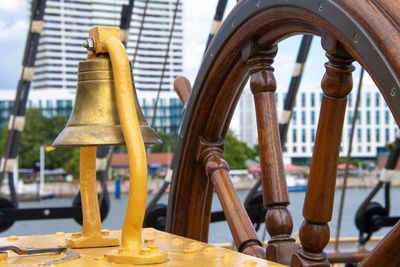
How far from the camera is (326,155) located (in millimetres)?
1430

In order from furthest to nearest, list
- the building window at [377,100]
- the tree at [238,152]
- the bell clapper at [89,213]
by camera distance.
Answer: the tree at [238,152] < the building window at [377,100] < the bell clapper at [89,213]

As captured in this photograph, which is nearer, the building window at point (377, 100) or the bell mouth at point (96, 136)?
the bell mouth at point (96, 136)

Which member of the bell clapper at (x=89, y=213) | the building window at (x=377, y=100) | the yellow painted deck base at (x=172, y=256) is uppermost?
the building window at (x=377, y=100)

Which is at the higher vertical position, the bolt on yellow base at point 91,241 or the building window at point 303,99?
the building window at point 303,99

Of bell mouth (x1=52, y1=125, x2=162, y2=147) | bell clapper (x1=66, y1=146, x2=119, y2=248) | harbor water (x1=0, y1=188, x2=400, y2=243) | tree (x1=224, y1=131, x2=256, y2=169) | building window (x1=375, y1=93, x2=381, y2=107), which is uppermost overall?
building window (x1=375, y1=93, x2=381, y2=107)

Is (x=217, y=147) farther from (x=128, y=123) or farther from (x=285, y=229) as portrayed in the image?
(x=128, y=123)

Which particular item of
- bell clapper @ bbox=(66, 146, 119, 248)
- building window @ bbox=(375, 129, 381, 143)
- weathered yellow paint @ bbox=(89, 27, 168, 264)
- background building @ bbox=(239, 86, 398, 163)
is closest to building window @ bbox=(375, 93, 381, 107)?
background building @ bbox=(239, 86, 398, 163)

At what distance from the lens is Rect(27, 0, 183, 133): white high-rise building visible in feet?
29.8

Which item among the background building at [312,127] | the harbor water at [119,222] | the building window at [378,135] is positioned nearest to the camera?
the harbor water at [119,222]

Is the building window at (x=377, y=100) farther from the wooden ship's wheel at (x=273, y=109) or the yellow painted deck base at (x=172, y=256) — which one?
the yellow painted deck base at (x=172, y=256)

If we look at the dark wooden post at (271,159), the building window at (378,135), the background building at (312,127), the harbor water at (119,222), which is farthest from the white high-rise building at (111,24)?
the building window at (378,135)

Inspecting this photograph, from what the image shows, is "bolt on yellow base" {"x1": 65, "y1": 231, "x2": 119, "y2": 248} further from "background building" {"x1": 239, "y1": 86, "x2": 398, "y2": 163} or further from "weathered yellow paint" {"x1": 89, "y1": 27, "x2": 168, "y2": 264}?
"background building" {"x1": 239, "y1": 86, "x2": 398, "y2": 163}

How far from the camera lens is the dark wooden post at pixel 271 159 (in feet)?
5.23

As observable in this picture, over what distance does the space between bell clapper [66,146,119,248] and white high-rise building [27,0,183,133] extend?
248 inches
